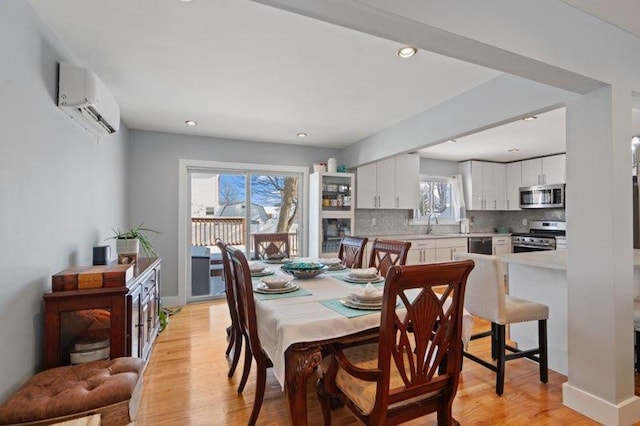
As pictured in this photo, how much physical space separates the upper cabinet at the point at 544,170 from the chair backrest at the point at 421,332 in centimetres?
557

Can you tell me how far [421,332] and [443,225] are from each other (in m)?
5.31

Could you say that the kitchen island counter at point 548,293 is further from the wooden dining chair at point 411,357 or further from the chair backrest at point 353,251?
the wooden dining chair at point 411,357

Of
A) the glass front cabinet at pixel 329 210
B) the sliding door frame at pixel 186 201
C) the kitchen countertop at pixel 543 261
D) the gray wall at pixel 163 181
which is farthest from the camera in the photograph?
the glass front cabinet at pixel 329 210

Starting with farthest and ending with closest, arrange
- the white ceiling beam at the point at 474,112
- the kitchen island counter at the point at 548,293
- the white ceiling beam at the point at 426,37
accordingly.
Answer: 1. the kitchen island counter at the point at 548,293
2. the white ceiling beam at the point at 474,112
3. the white ceiling beam at the point at 426,37

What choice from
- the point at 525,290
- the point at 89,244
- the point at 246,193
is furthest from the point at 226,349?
the point at 525,290

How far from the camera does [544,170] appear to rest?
19.0 ft

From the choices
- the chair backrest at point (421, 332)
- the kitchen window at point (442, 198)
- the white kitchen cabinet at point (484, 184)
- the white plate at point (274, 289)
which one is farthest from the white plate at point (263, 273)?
the white kitchen cabinet at point (484, 184)

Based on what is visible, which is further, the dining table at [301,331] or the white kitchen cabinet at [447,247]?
the white kitchen cabinet at [447,247]

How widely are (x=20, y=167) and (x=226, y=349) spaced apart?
215 cm

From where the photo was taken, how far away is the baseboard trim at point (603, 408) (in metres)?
1.85

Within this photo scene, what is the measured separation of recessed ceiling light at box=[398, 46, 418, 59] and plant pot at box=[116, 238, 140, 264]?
2.54 meters

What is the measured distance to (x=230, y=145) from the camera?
185 inches

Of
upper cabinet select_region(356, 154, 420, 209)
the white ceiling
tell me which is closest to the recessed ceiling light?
the white ceiling

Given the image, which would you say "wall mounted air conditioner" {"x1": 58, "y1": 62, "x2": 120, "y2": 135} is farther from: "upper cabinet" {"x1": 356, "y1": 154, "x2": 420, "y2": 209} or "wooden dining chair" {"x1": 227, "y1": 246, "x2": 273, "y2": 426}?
"upper cabinet" {"x1": 356, "y1": 154, "x2": 420, "y2": 209}
